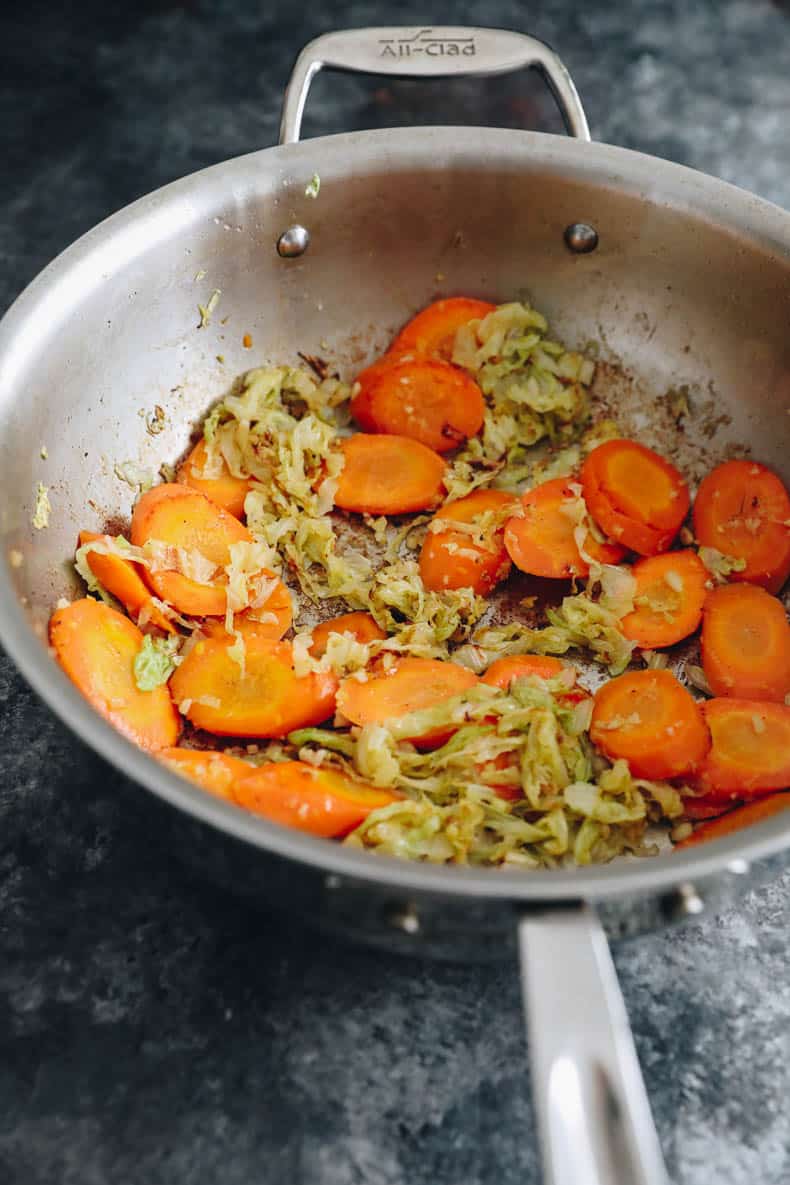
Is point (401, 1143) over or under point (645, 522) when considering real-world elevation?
under

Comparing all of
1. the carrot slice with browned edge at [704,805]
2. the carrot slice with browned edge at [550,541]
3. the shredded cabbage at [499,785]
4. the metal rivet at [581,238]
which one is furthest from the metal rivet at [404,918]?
the metal rivet at [581,238]

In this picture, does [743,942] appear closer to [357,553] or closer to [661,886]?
[661,886]

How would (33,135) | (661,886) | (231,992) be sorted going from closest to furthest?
(661,886), (231,992), (33,135)

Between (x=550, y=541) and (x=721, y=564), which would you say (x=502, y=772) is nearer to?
(x=550, y=541)

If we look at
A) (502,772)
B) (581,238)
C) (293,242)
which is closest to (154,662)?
(502,772)

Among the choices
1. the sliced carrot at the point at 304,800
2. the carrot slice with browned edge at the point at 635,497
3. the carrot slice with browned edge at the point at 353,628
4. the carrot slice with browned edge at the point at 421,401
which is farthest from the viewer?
the carrot slice with browned edge at the point at 421,401

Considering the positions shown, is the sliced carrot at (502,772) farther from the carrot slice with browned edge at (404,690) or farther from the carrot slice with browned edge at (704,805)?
the carrot slice with browned edge at (704,805)

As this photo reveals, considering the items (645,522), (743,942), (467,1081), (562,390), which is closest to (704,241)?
(562,390)

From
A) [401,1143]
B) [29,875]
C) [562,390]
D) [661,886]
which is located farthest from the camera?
[562,390]
